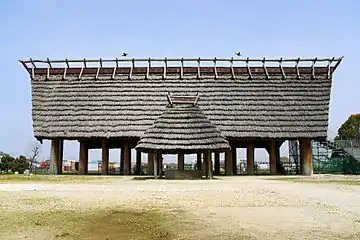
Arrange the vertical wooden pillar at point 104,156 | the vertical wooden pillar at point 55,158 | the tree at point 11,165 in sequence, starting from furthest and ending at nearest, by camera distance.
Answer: the tree at point 11,165
the vertical wooden pillar at point 104,156
the vertical wooden pillar at point 55,158

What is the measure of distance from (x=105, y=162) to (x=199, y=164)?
598cm

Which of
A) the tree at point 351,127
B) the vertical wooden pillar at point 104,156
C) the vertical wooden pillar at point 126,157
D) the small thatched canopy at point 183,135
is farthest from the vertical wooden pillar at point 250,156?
the tree at point 351,127

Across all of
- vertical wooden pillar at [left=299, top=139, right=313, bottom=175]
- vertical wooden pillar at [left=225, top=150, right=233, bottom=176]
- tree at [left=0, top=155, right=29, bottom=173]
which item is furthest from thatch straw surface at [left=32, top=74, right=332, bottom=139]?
tree at [left=0, top=155, right=29, bottom=173]

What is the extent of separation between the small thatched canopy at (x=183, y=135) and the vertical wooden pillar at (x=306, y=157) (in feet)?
21.2

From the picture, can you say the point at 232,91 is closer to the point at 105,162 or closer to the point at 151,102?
the point at 151,102

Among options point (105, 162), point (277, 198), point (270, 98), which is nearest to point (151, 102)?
point (105, 162)

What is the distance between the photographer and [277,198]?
9.09m

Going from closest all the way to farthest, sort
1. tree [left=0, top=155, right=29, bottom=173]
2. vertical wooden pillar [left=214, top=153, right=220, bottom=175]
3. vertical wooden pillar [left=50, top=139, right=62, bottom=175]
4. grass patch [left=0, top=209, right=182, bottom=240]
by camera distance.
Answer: grass patch [left=0, top=209, right=182, bottom=240] → vertical wooden pillar [left=50, top=139, right=62, bottom=175] → vertical wooden pillar [left=214, top=153, right=220, bottom=175] → tree [left=0, top=155, right=29, bottom=173]

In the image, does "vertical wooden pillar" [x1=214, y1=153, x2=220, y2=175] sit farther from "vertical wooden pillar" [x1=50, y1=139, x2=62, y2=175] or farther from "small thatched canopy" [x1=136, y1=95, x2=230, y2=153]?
"vertical wooden pillar" [x1=50, y1=139, x2=62, y2=175]

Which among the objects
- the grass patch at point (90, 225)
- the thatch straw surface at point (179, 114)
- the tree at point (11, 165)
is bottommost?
the grass patch at point (90, 225)

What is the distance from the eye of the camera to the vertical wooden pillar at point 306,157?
20875 millimetres

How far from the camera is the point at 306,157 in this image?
21016 millimetres

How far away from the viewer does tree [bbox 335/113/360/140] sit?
151ft

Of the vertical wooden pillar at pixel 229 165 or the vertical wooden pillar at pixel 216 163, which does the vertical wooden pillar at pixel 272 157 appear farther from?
the vertical wooden pillar at pixel 216 163
